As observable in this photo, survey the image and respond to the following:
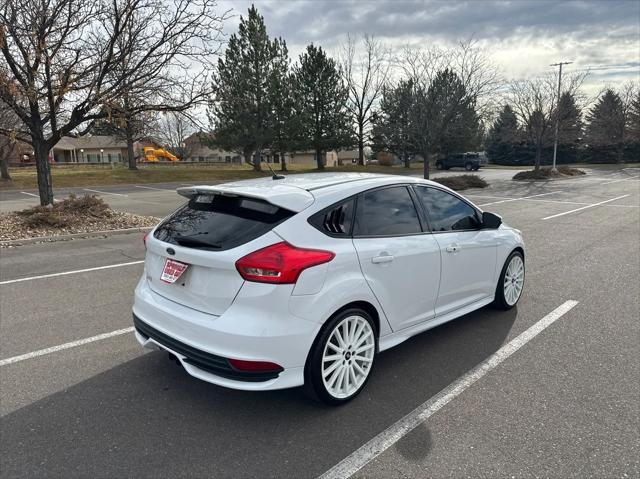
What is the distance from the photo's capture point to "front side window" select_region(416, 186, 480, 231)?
3.86 meters

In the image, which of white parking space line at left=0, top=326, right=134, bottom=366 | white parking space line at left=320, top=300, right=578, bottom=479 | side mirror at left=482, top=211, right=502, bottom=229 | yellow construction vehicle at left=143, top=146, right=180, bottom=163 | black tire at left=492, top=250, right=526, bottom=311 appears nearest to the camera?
white parking space line at left=320, top=300, right=578, bottom=479

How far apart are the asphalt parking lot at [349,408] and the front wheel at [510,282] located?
15cm

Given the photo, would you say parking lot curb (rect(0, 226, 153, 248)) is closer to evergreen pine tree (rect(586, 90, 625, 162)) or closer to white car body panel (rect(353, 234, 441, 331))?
white car body panel (rect(353, 234, 441, 331))

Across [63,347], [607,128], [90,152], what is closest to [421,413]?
[63,347]

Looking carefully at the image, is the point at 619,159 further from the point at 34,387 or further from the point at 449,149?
the point at 34,387

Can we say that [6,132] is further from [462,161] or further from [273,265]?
[462,161]

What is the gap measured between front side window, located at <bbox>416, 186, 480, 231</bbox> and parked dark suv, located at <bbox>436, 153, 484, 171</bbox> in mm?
43332

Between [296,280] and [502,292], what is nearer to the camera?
[296,280]

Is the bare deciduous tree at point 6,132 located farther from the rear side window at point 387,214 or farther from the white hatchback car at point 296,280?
the rear side window at point 387,214

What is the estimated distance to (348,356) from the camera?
3053mm

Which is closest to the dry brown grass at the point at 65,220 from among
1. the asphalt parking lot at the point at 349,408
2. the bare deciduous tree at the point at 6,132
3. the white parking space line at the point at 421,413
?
the bare deciduous tree at the point at 6,132

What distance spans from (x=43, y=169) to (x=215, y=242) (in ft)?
33.2

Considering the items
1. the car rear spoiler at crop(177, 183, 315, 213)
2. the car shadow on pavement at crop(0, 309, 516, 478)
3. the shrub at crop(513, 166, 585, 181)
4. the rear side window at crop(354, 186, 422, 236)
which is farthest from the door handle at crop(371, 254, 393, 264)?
→ the shrub at crop(513, 166, 585, 181)

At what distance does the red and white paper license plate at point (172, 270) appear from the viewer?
2.99 m
